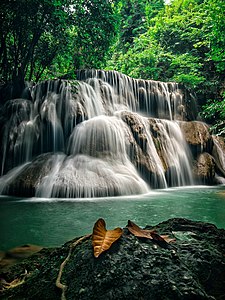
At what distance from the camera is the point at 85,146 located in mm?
8969

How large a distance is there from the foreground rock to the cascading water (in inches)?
211

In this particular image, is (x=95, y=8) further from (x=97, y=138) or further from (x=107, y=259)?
(x=107, y=259)

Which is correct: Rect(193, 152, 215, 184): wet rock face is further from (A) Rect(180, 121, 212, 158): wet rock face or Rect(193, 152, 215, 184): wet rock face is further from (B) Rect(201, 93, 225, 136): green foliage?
(B) Rect(201, 93, 225, 136): green foliage

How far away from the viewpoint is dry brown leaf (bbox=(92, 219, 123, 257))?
1.45 m

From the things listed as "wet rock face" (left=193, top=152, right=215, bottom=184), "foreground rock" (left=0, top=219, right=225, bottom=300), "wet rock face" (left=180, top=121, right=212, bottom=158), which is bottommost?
"foreground rock" (left=0, top=219, right=225, bottom=300)

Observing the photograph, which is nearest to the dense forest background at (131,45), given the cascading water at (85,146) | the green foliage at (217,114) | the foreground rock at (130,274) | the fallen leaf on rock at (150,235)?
the green foliage at (217,114)

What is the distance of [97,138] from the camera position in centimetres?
915

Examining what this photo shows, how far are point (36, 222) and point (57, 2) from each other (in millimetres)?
6441

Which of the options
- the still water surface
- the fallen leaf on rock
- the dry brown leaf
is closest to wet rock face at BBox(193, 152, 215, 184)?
the still water surface

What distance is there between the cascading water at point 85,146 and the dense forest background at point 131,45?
1494 millimetres

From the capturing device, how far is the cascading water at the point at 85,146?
7.55 m

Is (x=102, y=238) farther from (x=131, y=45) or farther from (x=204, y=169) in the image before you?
(x=131, y=45)

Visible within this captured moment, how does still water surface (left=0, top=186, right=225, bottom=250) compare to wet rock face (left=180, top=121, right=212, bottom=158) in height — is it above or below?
below

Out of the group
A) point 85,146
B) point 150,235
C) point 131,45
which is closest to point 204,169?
point 85,146
